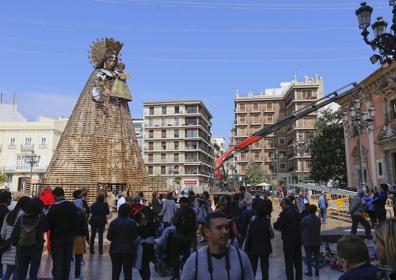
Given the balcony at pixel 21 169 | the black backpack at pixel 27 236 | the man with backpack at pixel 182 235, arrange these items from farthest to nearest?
the balcony at pixel 21 169 → the man with backpack at pixel 182 235 → the black backpack at pixel 27 236

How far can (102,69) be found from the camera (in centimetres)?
2114

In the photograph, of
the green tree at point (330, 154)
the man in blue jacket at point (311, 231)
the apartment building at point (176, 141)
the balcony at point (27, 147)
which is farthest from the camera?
the apartment building at point (176, 141)

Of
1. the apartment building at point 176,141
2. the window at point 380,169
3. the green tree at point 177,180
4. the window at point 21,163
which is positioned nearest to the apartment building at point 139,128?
the apartment building at point 176,141

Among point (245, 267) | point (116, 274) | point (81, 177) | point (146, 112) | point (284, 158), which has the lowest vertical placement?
point (116, 274)

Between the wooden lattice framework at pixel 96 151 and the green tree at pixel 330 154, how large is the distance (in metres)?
24.6

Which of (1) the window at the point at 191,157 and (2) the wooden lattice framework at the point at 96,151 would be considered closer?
(2) the wooden lattice framework at the point at 96,151

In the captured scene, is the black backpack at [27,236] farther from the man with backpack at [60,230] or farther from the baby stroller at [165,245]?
the baby stroller at [165,245]

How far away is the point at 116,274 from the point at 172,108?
66.2 m

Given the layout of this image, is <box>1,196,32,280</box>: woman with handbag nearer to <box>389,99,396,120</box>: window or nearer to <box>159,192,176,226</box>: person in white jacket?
<box>159,192,176,226</box>: person in white jacket

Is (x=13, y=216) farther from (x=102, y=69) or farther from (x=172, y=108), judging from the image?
(x=172, y=108)

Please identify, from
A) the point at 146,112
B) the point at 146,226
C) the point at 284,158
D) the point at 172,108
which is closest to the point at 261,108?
the point at 284,158

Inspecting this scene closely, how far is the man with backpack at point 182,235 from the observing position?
A: 5984mm

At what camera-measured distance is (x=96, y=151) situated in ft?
65.2

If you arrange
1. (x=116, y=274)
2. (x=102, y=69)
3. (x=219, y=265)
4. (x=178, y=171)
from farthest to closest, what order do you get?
(x=178, y=171) → (x=102, y=69) → (x=116, y=274) → (x=219, y=265)
